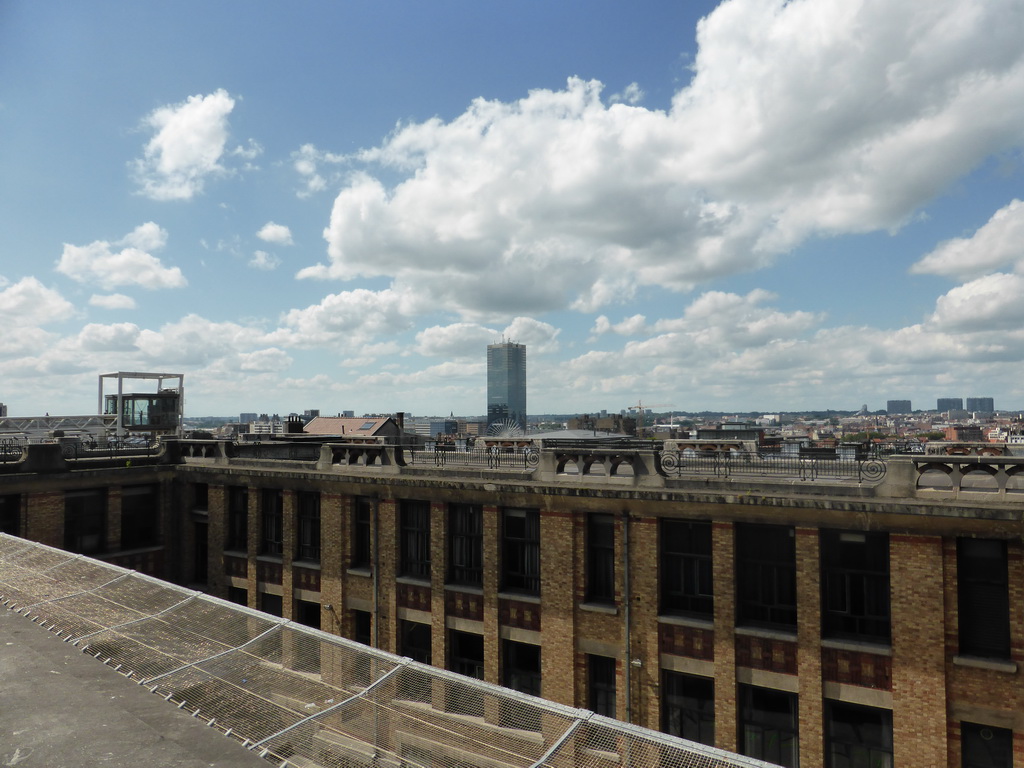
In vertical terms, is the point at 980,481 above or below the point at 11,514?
above

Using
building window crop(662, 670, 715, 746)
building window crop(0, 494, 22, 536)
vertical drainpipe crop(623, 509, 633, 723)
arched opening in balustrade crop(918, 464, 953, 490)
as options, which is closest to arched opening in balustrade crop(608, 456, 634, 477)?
vertical drainpipe crop(623, 509, 633, 723)

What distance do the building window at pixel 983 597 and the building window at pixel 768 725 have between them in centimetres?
449

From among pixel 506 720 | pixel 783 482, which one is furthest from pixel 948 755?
pixel 506 720

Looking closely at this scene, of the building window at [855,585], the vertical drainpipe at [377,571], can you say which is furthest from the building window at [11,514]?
the building window at [855,585]

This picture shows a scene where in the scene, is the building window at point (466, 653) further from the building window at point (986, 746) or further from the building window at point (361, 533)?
the building window at point (986, 746)

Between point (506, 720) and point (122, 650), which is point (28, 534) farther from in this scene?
point (506, 720)

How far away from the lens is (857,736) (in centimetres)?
1616

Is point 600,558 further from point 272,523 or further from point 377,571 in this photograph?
point 272,523

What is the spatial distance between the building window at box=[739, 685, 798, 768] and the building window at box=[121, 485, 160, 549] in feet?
85.7

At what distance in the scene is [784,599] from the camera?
17.4 metres

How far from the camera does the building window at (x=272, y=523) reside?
2730 cm

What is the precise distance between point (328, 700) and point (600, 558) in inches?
494

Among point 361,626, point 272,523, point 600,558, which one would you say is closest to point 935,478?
point 600,558

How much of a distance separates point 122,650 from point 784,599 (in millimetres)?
15459
